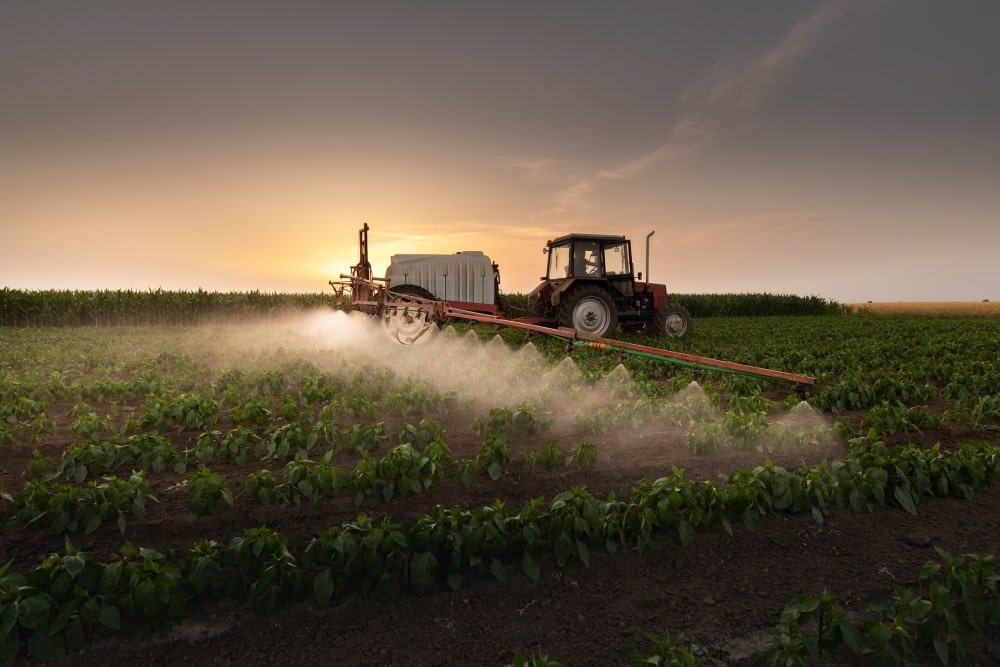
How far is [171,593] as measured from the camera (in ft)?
10.00

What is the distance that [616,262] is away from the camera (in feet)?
46.4

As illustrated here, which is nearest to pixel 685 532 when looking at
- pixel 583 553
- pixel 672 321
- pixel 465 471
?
pixel 583 553

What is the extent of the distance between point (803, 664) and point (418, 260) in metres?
15.3

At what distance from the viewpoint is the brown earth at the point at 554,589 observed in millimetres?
2822

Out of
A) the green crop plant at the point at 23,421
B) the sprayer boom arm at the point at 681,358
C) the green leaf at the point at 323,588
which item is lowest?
the green leaf at the point at 323,588

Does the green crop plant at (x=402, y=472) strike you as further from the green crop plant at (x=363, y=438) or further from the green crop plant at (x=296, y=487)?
the green crop plant at (x=363, y=438)

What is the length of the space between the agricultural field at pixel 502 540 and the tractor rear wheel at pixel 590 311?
591 centimetres

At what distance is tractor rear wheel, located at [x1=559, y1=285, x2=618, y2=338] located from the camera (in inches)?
507

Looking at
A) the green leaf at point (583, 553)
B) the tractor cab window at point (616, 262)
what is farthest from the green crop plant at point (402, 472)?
the tractor cab window at point (616, 262)

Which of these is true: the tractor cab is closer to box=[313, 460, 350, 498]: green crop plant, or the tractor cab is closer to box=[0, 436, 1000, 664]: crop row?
box=[0, 436, 1000, 664]: crop row

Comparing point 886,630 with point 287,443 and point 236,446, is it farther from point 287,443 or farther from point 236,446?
point 236,446

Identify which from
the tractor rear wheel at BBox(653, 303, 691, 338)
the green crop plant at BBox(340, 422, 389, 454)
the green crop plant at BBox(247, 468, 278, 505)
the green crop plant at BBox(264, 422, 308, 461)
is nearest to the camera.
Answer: the green crop plant at BBox(247, 468, 278, 505)

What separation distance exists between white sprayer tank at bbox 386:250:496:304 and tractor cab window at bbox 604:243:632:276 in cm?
421

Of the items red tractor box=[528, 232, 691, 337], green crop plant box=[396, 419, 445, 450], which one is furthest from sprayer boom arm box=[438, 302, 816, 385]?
red tractor box=[528, 232, 691, 337]
